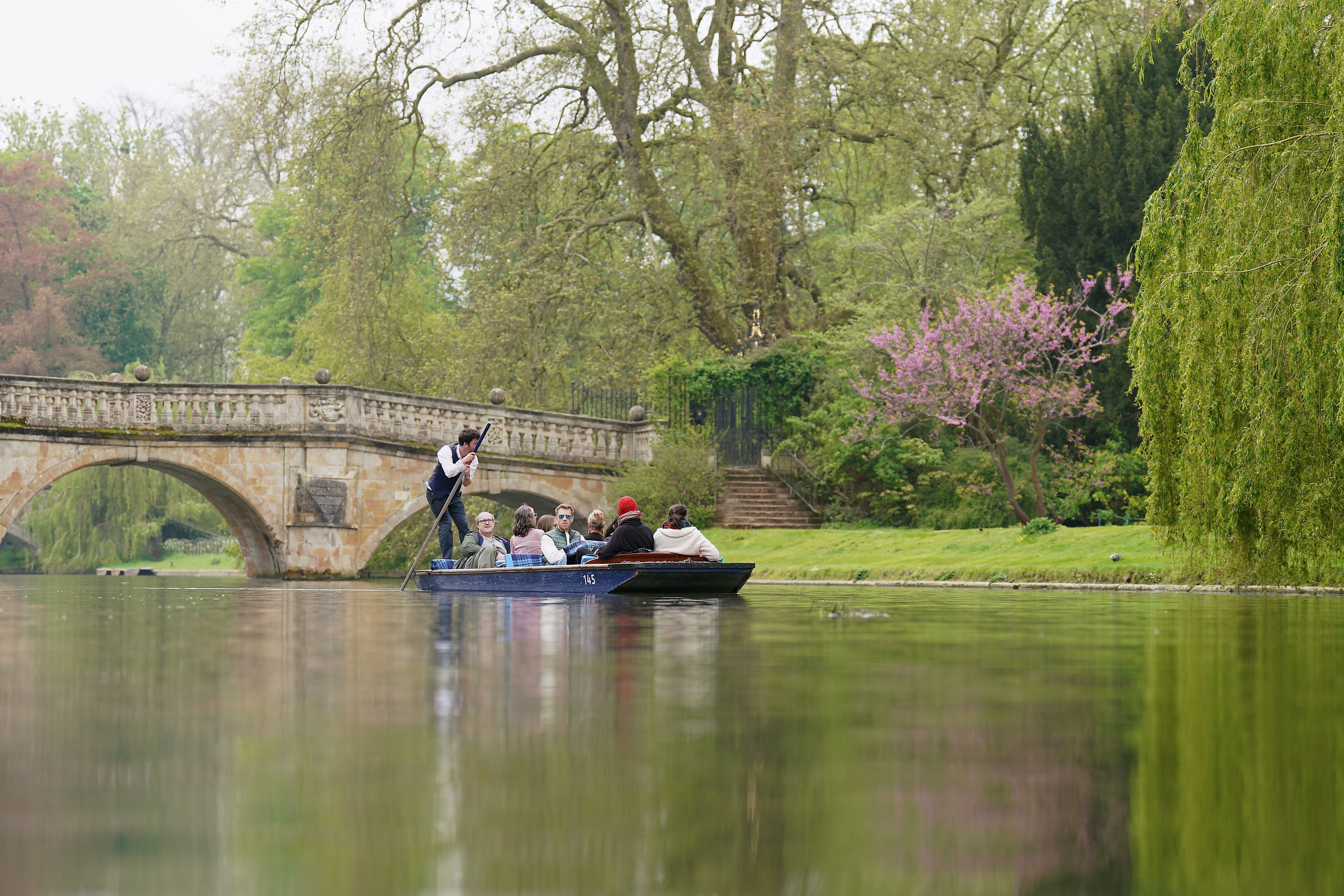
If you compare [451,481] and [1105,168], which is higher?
[1105,168]

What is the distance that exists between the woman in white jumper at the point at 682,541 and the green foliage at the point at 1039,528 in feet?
28.2

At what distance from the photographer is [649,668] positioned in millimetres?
6234

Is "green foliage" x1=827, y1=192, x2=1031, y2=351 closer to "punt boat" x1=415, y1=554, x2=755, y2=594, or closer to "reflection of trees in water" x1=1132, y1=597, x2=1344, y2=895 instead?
"punt boat" x1=415, y1=554, x2=755, y2=594

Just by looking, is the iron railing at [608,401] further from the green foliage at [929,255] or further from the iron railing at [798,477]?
the green foliage at [929,255]

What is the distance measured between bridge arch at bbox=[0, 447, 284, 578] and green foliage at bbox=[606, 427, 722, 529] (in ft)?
21.8

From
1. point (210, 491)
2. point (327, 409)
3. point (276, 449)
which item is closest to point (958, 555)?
point (327, 409)

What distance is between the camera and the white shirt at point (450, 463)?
16.6 m

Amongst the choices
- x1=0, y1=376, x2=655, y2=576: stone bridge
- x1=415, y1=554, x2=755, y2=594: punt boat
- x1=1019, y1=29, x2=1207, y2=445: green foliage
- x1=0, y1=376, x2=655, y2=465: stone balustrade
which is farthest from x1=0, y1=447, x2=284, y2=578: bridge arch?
x1=1019, y1=29, x2=1207, y2=445: green foliage

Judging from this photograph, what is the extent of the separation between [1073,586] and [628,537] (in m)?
6.57

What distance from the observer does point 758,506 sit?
28281 mm

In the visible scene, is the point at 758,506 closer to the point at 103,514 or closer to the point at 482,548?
the point at 482,548

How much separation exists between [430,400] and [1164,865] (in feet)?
86.2

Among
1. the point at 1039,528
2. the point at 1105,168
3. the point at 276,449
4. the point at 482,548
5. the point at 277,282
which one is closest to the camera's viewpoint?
the point at 482,548

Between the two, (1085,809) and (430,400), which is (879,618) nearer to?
(1085,809)
